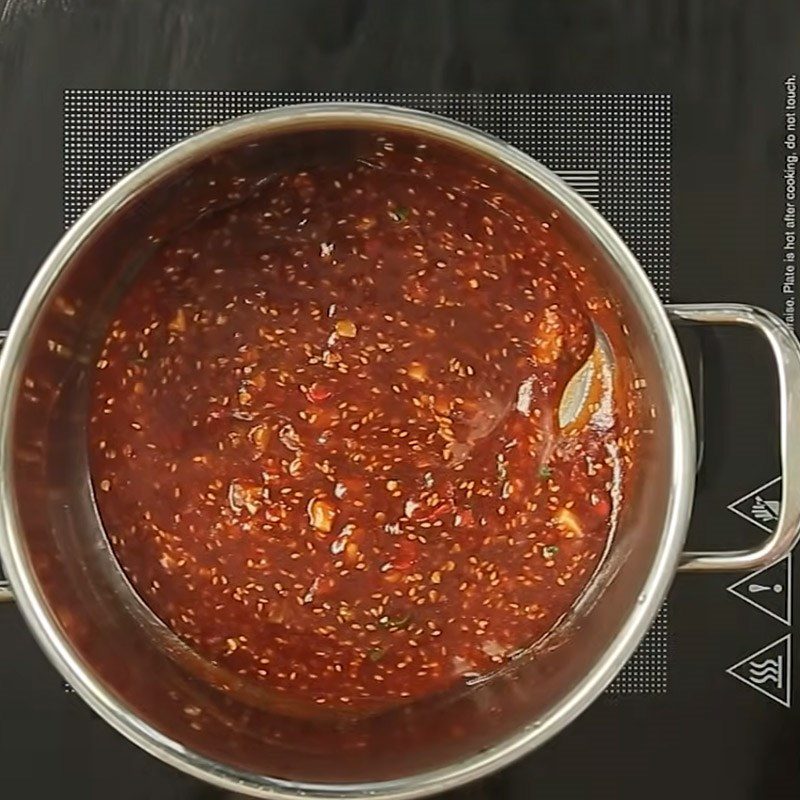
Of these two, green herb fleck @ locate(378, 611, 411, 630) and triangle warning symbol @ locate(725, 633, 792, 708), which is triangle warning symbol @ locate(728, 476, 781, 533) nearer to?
triangle warning symbol @ locate(725, 633, 792, 708)

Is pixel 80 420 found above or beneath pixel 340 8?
beneath

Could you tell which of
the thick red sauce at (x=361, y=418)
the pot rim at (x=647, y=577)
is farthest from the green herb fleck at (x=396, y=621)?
the pot rim at (x=647, y=577)

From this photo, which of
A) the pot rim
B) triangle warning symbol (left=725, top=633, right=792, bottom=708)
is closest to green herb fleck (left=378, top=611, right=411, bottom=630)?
the pot rim

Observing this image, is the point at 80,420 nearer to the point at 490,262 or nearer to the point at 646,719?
the point at 490,262

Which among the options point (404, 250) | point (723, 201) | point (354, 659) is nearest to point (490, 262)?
point (404, 250)

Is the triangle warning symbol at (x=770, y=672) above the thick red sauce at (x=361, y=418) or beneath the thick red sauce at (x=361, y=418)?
beneath

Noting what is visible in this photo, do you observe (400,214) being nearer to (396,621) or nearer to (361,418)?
(361,418)

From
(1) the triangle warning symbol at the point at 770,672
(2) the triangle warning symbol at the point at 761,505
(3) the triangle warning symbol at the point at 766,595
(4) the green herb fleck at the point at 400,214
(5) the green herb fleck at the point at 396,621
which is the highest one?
(4) the green herb fleck at the point at 400,214

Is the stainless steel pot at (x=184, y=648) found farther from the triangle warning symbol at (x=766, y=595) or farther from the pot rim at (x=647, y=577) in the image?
the triangle warning symbol at (x=766, y=595)

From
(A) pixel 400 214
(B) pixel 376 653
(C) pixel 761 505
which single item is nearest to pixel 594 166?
(A) pixel 400 214
